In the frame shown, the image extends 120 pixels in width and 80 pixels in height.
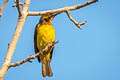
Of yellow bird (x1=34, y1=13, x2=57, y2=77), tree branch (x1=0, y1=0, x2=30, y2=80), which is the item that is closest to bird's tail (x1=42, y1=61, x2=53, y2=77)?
yellow bird (x1=34, y1=13, x2=57, y2=77)

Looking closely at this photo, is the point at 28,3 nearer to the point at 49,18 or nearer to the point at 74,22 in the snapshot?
the point at 74,22

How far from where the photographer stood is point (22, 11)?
3.97m

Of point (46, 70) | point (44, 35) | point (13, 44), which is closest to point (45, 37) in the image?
point (44, 35)

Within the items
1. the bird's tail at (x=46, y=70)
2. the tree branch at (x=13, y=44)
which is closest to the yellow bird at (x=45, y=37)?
the bird's tail at (x=46, y=70)

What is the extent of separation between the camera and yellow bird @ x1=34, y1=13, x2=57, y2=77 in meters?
6.88

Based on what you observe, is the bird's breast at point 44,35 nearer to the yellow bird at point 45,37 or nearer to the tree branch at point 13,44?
the yellow bird at point 45,37

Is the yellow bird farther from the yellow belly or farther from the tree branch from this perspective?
the tree branch

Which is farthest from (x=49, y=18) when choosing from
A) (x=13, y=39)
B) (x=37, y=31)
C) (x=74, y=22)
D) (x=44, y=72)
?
(x=13, y=39)

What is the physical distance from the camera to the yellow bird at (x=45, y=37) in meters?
6.88

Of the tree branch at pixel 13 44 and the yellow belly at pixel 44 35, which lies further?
the yellow belly at pixel 44 35

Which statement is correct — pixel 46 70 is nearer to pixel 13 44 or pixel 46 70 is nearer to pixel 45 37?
pixel 45 37

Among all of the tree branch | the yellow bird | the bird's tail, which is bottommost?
the bird's tail

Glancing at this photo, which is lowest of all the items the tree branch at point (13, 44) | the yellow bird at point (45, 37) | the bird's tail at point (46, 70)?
the bird's tail at point (46, 70)

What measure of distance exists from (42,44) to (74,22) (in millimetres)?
2789
